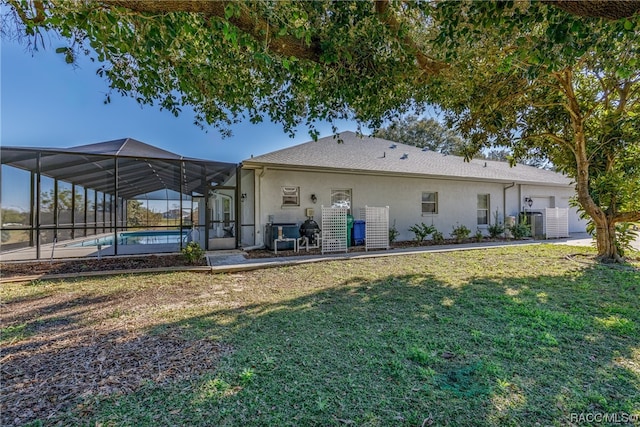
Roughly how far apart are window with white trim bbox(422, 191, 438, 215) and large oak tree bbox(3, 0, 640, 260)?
406 centimetres

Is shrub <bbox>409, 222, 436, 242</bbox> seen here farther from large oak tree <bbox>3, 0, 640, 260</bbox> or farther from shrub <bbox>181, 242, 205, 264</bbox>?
shrub <bbox>181, 242, 205, 264</bbox>

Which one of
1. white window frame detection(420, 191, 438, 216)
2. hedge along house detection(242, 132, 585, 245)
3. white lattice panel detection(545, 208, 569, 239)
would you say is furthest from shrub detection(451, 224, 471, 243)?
white lattice panel detection(545, 208, 569, 239)

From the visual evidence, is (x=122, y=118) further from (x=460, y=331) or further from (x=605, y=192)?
(x=605, y=192)

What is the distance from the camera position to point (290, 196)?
10844 millimetres

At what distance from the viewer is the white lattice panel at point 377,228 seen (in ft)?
34.0

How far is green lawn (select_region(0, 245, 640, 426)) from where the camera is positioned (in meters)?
2.21

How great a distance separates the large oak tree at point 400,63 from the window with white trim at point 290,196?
3.43m

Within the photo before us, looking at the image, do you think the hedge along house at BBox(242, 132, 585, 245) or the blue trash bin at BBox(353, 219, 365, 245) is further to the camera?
the blue trash bin at BBox(353, 219, 365, 245)

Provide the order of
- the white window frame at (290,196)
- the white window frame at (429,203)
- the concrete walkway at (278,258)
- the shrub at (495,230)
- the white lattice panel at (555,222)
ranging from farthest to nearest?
the white lattice panel at (555,222)
the shrub at (495,230)
the white window frame at (429,203)
the white window frame at (290,196)
the concrete walkway at (278,258)

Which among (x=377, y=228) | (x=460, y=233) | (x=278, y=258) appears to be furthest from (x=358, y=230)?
(x=460, y=233)

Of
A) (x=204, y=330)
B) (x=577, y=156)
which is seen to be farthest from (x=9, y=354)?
(x=577, y=156)


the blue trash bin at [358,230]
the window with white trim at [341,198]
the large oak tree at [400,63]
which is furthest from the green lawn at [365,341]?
the window with white trim at [341,198]

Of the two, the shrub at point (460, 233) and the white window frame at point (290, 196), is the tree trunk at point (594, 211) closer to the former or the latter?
the shrub at point (460, 233)

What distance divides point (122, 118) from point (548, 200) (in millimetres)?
22667
